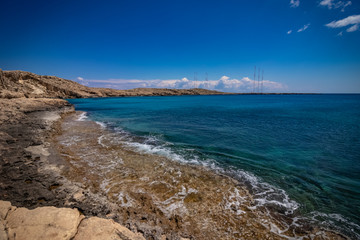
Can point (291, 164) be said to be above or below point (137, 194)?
below

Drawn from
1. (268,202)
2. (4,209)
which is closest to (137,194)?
(4,209)

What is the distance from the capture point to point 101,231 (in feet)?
12.1

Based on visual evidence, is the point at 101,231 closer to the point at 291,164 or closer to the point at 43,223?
the point at 43,223

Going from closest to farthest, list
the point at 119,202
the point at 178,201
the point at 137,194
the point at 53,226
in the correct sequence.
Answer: the point at 53,226
the point at 119,202
the point at 178,201
the point at 137,194

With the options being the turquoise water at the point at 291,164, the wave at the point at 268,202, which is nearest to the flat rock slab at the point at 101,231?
the wave at the point at 268,202

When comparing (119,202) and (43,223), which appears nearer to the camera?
(43,223)

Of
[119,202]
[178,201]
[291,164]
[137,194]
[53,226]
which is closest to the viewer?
[53,226]

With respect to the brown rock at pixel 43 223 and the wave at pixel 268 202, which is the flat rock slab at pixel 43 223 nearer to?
the brown rock at pixel 43 223

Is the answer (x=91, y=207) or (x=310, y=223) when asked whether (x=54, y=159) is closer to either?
(x=91, y=207)

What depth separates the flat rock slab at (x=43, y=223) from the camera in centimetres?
335

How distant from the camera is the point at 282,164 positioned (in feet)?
33.2

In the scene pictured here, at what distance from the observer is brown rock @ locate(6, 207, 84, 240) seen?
3.36 meters

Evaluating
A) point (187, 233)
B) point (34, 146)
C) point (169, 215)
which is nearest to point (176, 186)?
point (169, 215)

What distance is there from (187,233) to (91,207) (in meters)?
3.10
